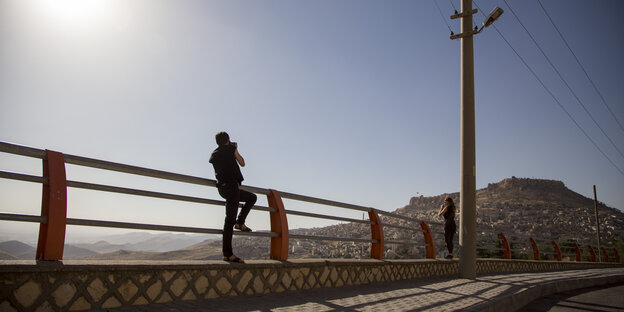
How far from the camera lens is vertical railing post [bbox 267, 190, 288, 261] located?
18.4 ft

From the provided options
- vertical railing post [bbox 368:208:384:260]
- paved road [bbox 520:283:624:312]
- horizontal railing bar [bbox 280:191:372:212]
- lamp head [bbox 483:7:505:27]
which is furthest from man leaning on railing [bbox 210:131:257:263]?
lamp head [bbox 483:7:505:27]

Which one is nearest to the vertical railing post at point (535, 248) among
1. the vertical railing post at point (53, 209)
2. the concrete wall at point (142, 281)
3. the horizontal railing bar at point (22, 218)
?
the concrete wall at point (142, 281)

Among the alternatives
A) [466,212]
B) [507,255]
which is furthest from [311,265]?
[507,255]

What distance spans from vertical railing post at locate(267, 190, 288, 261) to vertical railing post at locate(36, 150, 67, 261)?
2.80 m

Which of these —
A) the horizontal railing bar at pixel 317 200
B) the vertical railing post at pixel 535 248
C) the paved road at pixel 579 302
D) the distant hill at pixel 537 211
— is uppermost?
the distant hill at pixel 537 211

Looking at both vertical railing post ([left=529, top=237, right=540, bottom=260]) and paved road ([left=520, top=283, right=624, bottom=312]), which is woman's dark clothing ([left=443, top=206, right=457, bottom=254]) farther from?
vertical railing post ([left=529, top=237, right=540, bottom=260])

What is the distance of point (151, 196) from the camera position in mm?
4223

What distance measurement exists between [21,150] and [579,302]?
30.6 feet

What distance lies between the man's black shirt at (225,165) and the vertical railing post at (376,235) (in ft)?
12.3

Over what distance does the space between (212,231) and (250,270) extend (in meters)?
0.67

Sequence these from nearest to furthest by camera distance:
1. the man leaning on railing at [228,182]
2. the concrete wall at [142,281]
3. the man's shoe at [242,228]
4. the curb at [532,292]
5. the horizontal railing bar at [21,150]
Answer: the concrete wall at [142,281] < the horizontal railing bar at [21,150] < the man leaning on railing at [228,182] < the man's shoe at [242,228] < the curb at [532,292]

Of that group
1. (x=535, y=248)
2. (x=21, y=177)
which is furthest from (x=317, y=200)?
(x=535, y=248)

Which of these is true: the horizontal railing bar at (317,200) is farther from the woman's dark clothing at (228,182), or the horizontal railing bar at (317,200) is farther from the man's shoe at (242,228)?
the woman's dark clothing at (228,182)

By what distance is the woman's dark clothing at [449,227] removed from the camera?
36.6 ft
